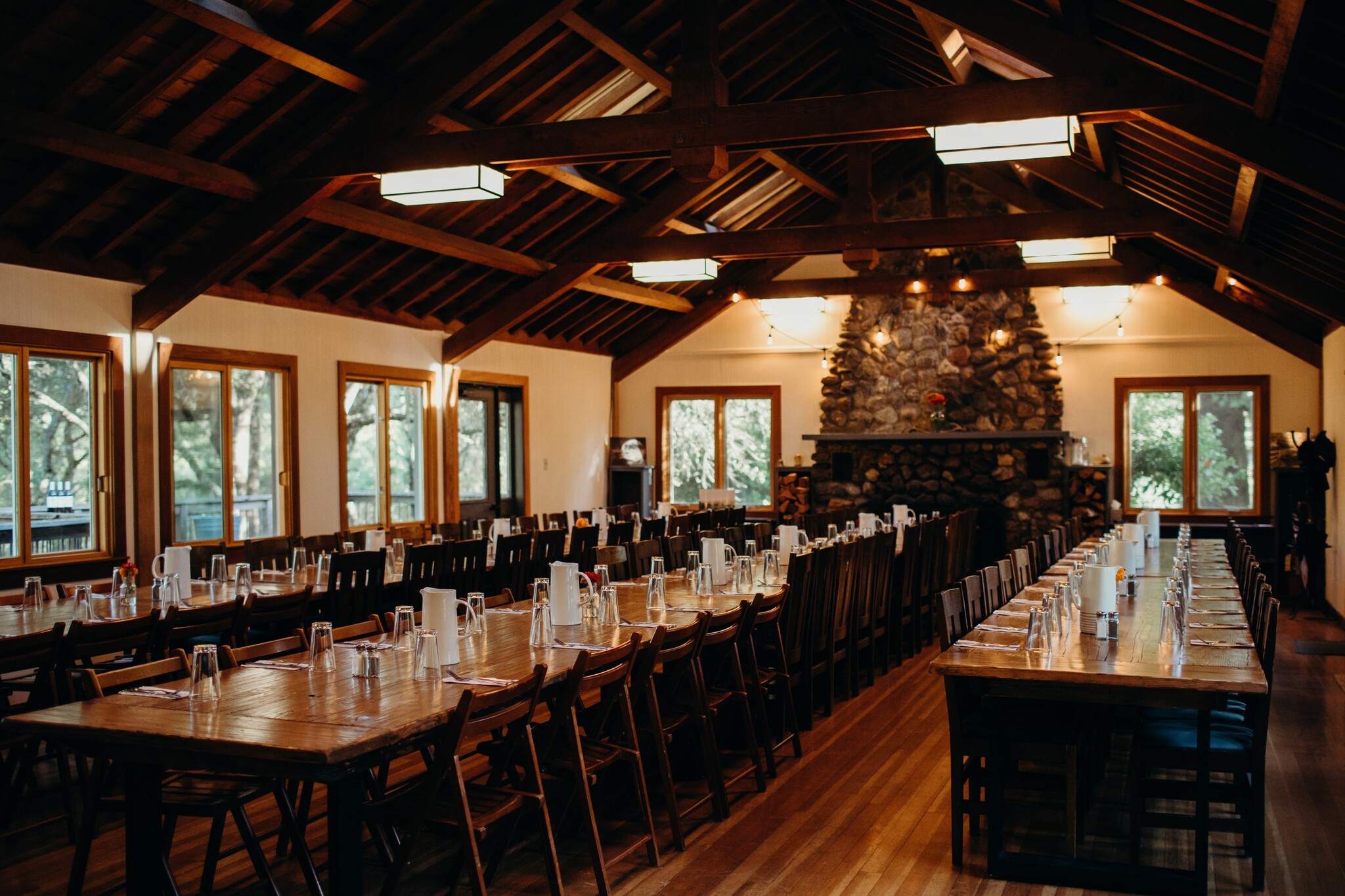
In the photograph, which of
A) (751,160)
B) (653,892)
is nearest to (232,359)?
(751,160)

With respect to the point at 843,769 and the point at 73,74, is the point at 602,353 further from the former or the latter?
the point at 843,769

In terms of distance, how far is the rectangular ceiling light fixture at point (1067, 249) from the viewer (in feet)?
34.6

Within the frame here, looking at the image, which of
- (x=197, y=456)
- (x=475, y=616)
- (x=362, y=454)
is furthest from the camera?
(x=362, y=454)

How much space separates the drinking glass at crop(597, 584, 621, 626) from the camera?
497 centimetres

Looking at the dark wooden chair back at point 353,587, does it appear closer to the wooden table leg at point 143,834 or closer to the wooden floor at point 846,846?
the wooden floor at point 846,846

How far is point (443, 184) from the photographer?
796 cm

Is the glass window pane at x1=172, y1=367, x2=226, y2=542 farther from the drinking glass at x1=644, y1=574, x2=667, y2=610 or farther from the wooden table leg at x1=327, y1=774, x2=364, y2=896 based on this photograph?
the wooden table leg at x1=327, y1=774, x2=364, y2=896

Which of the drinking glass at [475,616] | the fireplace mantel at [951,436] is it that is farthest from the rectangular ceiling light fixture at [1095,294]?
the drinking glass at [475,616]

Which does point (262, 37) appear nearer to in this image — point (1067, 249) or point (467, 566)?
point (467, 566)

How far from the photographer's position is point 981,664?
13.6 feet

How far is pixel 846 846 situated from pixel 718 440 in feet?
39.4

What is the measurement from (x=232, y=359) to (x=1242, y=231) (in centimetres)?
836

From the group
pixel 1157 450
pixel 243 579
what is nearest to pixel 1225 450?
pixel 1157 450

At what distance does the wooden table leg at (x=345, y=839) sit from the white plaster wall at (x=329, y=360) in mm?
6499
